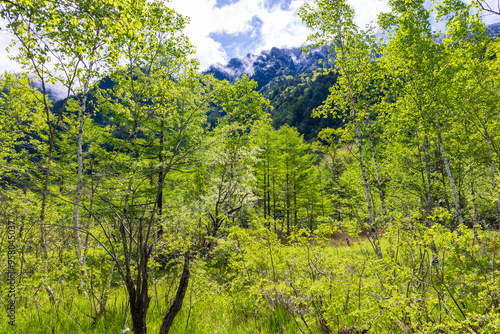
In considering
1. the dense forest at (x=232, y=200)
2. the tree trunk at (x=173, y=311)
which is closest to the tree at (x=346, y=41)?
the dense forest at (x=232, y=200)

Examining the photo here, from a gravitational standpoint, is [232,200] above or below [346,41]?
below

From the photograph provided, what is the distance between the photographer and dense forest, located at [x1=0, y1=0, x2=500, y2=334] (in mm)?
3094

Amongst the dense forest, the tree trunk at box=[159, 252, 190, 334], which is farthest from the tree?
the tree trunk at box=[159, 252, 190, 334]

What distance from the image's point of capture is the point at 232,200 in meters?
13.7

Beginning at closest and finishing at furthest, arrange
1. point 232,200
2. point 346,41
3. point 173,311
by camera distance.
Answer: point 173,311 → point 346,41 → point 232,200

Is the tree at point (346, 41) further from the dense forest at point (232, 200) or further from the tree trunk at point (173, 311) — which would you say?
the tree trunk at point (173, 311)

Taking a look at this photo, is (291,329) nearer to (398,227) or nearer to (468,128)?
(398,227)

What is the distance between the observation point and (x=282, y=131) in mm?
20531

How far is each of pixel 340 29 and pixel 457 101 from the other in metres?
4.62

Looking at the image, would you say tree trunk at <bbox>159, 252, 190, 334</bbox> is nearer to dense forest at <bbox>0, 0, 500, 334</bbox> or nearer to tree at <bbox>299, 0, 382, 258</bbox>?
dense forest at <bbox>0, 0, 500, 334</bbox>

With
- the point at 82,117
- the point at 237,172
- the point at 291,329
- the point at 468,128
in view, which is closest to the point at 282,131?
the point at 237,172

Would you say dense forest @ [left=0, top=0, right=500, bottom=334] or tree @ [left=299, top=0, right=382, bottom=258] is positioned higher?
tree @ [left=299, top=0, right=382, bottom=258]

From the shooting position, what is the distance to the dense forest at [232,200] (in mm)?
3094

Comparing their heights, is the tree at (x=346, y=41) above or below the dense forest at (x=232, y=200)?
above
